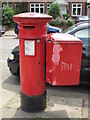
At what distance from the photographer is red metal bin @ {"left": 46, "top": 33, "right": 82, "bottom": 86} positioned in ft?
9.84

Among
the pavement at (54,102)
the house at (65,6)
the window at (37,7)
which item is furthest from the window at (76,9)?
the pavement at (54,102)

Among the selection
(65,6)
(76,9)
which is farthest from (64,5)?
(76,9)

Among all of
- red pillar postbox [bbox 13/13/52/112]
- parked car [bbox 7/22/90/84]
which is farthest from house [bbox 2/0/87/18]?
red pillar postbox [bbox 13/13/52/112]

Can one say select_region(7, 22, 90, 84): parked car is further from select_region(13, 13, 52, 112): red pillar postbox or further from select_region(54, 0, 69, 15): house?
select_region(54, 0, 69, 15): house

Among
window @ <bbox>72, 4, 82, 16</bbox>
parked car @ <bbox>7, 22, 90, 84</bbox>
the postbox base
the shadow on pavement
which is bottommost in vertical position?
the shadow on pavement

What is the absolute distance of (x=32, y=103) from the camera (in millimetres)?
3260

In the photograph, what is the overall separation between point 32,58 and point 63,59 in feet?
1.59

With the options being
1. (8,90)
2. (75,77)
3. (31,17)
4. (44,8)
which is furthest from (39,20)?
(44,8)

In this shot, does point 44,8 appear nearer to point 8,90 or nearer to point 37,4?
point 37,4

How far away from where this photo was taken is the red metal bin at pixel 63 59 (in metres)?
3.00

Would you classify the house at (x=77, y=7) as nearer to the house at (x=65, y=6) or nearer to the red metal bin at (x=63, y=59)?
the house at (x=65, y=6)

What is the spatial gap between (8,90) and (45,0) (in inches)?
1165

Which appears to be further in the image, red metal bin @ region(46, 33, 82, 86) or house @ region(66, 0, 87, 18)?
house @ region(66, 0, 87, 18)

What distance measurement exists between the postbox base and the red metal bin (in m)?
0.38
